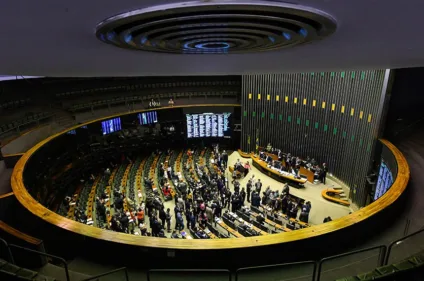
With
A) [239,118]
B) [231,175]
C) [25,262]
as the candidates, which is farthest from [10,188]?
[239,118]

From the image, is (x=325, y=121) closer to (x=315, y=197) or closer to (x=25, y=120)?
(x=315, y=197)

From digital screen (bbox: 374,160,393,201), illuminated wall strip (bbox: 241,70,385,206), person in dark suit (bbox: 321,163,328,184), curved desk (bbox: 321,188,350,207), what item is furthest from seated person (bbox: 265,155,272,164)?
digital screen (bbox: 374,160,393,201)

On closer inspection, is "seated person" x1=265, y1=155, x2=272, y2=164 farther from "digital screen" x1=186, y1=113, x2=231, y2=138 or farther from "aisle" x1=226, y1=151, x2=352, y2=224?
"digital screen" x1=186, y1=113, x2=231, y2=138

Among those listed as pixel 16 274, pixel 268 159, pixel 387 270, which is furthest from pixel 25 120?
pixel 387 270

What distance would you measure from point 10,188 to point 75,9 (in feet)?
28.6

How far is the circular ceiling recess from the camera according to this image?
91cm

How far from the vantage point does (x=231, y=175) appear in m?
14.7

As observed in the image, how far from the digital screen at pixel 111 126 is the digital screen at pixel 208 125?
153 inches

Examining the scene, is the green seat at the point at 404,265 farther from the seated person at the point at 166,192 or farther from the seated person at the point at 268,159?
the seated person at the point at 268,159

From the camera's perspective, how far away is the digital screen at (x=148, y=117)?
50.6 feet

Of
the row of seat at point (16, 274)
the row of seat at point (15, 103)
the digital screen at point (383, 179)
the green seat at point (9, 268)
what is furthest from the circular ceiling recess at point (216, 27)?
the row of seat at point (15, 103)

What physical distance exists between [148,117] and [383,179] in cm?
1114

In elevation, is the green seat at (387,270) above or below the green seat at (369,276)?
above

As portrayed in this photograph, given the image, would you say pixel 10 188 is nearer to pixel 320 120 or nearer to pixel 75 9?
pixel 75 9
